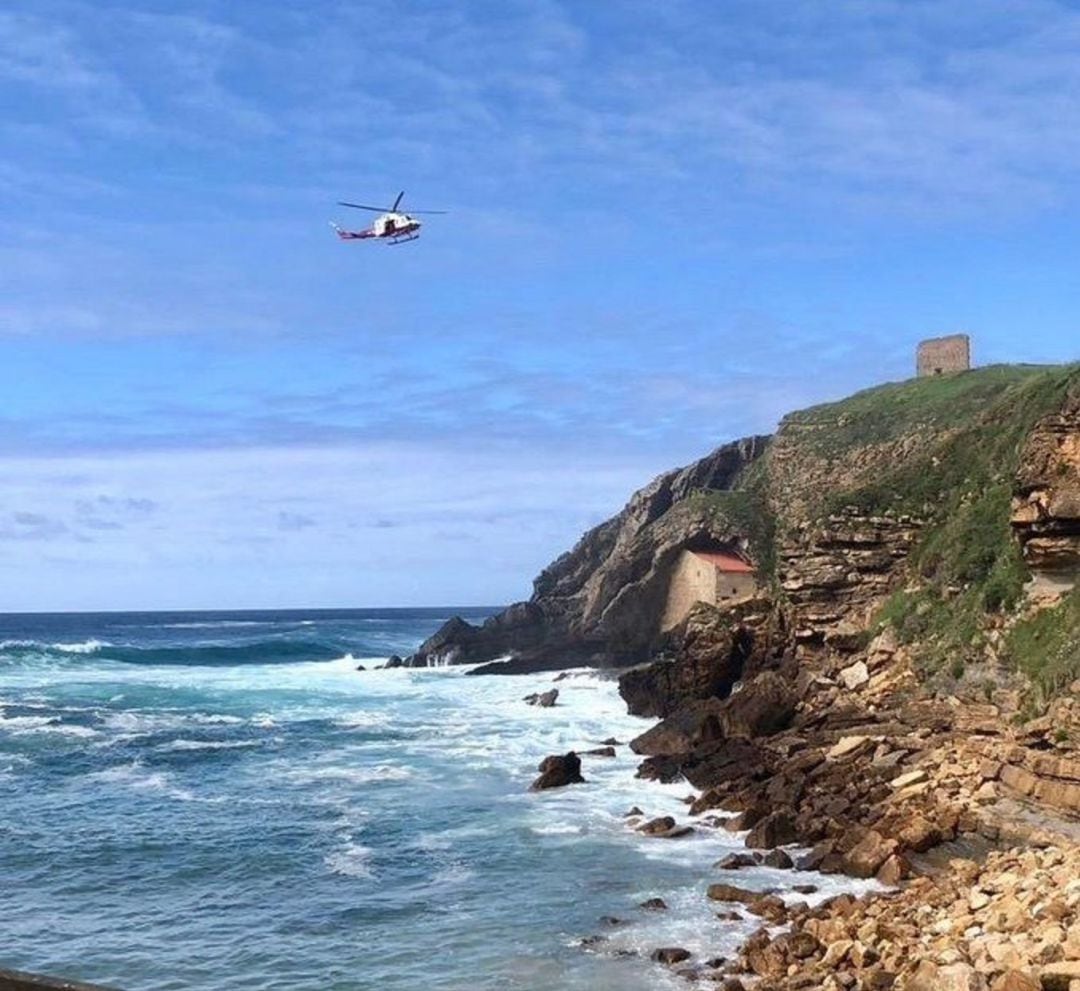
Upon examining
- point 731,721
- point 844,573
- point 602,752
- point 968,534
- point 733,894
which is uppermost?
point 968,534

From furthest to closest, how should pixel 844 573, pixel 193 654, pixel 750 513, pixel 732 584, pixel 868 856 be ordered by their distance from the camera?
pixel 193 654 < pixel 750 513 < pixel 732 584 < pixel 844 573 < pixel 868 856

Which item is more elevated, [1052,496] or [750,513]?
[750,513]

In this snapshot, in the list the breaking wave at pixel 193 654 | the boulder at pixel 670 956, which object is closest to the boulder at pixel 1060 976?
the boulder at pixel 670 956

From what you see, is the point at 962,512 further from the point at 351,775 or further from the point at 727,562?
the point at 727,562

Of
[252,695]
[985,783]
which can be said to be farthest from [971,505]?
[252,695]

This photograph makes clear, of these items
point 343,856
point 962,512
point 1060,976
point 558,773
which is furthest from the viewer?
point 962,512

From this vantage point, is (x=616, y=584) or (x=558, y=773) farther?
(x=616, y=584)

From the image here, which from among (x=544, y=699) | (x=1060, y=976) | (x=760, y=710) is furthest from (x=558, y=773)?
(x=1060, y=976)
